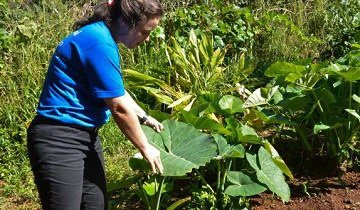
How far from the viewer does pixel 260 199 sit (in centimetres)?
383

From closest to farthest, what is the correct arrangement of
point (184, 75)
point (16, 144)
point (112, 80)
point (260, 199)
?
point (112, 80) → point (260, 199) → point (16, 144) → point (184, 75)

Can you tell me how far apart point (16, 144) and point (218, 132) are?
1848 millimetres

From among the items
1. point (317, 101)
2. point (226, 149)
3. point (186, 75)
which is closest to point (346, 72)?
point (317, 101)

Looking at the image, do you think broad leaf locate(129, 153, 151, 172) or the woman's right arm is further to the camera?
broad leaf locate(129, 153, 151, 172)

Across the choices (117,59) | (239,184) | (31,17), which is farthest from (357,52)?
(31,17)

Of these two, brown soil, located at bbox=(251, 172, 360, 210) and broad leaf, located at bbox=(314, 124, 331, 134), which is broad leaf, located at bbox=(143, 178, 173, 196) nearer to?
brown soil, located at bbox=(251, 172, 360, 210)

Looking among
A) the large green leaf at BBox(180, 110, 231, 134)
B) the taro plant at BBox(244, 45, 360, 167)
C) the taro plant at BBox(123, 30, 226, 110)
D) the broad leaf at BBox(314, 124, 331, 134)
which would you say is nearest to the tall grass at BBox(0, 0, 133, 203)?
the taro plant at BBox(123, 30, 226, 110)

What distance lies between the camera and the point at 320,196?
12.5 feet

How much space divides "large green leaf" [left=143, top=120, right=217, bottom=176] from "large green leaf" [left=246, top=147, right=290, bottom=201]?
0.32 metres

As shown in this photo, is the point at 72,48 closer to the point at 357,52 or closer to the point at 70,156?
the point at 70,156

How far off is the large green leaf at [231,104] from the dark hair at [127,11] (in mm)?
1381

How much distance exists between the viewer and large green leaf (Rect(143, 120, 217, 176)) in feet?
10.1

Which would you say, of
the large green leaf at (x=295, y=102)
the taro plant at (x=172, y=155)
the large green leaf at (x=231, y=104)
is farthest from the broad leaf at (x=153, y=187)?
the large green leaf at (x=295, y=102)

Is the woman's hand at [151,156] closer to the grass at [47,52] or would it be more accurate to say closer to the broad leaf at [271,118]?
the broad leaf at [271,118]
